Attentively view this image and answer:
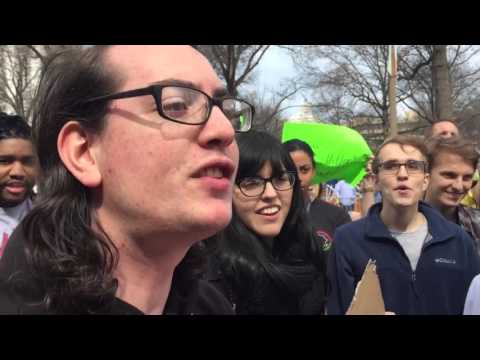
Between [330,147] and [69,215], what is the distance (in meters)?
4.48

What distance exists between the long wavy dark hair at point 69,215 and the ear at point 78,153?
26mm

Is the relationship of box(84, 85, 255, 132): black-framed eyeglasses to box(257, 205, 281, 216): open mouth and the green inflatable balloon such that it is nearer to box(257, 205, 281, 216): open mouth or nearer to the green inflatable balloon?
box(257, 205, 281, 216): open mouth

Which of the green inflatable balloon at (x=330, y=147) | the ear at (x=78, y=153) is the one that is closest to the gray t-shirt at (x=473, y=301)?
the ear at (x=78, y=153)

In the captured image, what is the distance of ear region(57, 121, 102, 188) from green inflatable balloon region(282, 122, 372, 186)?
13.7ft

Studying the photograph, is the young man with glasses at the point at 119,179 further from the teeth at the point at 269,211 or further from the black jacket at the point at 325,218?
the black jacket at the point at 325,218

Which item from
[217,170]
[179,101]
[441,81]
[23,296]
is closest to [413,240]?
[217,170]

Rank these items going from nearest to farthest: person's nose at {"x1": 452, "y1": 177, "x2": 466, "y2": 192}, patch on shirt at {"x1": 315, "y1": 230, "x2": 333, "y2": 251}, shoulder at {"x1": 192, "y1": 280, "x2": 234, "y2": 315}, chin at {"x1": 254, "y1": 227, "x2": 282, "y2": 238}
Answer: shoulder at {"x1": 192, "y1": 280, "x2": 234, "y2": 315} < chin at {"x1": 254, "y1": 227, "x2": 282, "y2": 238} < person's nose at {"x1": 452, "y1": 177, "x2": 466, "y2": 192} < patch on shirt at {"x1": 315, "y1": 230, "x2": 333, "y2": 251}

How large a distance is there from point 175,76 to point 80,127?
0.29 metres

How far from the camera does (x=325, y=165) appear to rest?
541cm

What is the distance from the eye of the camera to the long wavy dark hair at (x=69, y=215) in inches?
46.8

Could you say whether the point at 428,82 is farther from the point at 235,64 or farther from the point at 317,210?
the point at 317,210

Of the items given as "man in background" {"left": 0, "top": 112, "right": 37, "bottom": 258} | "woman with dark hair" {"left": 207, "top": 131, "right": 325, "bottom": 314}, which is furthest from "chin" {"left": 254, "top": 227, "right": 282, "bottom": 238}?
"man in background" {"left": 0, "top": 112, "right": 37, "bottom": 258}

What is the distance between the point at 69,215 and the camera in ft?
4.16

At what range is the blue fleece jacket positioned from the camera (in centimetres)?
272
